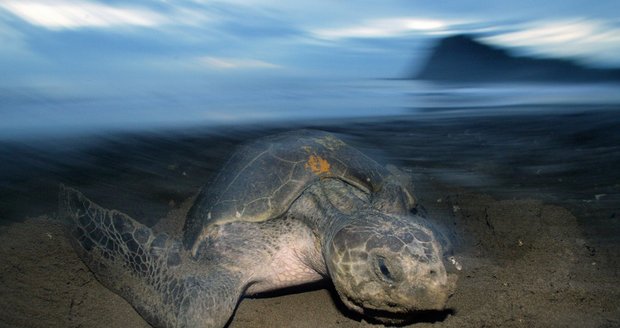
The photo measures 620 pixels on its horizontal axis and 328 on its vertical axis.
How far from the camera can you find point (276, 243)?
2.26m

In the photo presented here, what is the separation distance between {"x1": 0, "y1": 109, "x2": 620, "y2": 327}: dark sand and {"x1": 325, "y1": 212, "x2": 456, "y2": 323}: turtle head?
9.1 inches

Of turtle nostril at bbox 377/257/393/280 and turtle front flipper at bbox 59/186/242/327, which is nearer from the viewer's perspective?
turtle nostril at bbox 377/257/393/280

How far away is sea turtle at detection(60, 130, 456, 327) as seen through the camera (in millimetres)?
1625

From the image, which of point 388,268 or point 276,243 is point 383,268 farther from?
point 276,243

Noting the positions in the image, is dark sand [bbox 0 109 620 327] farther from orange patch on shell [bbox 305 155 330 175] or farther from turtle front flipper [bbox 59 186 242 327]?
orange patch on shell [bbox 305 155 330 175]

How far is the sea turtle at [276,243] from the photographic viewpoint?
1625 mm

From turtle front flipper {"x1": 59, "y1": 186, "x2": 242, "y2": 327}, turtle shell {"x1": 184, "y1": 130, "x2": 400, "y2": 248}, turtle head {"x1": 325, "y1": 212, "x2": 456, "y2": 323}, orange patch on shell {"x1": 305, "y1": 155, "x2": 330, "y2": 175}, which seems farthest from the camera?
orange patch on shell {"x1": 305, "y1": 155, "x2": 330, "y2": 175}

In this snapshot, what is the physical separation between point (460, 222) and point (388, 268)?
69.7 inches

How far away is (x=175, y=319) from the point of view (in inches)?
75.6

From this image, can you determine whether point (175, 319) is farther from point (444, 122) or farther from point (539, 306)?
point (444, 122)

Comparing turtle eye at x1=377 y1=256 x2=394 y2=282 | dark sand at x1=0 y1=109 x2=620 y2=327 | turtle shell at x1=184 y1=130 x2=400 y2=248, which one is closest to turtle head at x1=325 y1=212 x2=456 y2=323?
turtle eye at x1=377 y1=256 x2=394 y2=282

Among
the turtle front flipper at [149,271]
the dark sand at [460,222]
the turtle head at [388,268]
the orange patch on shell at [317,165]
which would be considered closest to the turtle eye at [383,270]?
the turtle head at [388,268]

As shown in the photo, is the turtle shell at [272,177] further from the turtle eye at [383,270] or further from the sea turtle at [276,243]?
the turtle eye at [383,270]

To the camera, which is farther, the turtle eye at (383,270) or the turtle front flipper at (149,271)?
the turtle front flipper at (149,271)
